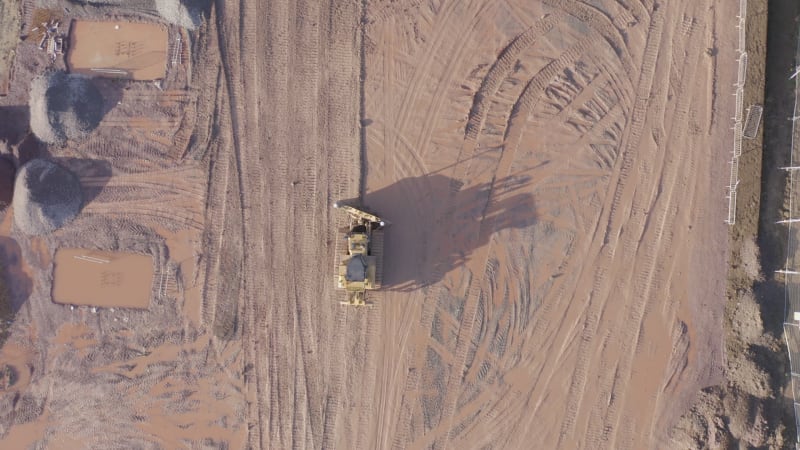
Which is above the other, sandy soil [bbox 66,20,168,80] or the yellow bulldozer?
sandy soil [bbox 66,20,168,80]

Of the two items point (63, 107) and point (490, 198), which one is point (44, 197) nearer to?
point (63, 107)

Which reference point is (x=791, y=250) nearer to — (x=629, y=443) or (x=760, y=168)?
(x=760, y=168)

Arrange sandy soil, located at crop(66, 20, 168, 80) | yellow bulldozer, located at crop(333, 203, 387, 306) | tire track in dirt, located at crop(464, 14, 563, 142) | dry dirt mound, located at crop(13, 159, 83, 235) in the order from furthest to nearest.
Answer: sandy soil, located at crop(66, 20, 168, 80) < tire track in dirt, located at crop(464, 14, 563, 142) < dry dirt mound, located at crop(13, 159, 83, 235) < yellow bulldozer, located at crop(333, 203, 387, 306)

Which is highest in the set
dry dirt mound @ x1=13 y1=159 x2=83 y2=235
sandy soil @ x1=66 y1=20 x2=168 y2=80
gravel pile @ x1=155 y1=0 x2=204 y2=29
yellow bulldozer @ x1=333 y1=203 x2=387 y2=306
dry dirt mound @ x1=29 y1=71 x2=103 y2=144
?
gravel pile @ x1=155 y1=0 x2=204 y2=29

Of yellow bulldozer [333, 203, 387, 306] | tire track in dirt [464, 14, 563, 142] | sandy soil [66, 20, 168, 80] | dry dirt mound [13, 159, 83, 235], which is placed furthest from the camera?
sandy soil [66, 20, 168, 80]

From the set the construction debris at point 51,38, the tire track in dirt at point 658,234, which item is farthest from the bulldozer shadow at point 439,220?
the construction debris at point 51,38

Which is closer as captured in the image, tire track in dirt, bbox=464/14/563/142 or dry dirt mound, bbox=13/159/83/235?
dry dirt mound, bbox=13/159/83/235

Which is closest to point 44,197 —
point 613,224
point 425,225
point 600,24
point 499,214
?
point 425,225

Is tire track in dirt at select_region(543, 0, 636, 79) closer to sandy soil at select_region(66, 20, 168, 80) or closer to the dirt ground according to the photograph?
the dirt ground

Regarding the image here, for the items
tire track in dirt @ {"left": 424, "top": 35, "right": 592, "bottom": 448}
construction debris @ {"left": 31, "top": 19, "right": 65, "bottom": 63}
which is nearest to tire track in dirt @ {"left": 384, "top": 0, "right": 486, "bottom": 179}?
tire track in dirt @ {"left": 424, "top": 35, "right": 592, "bottom": 448}
